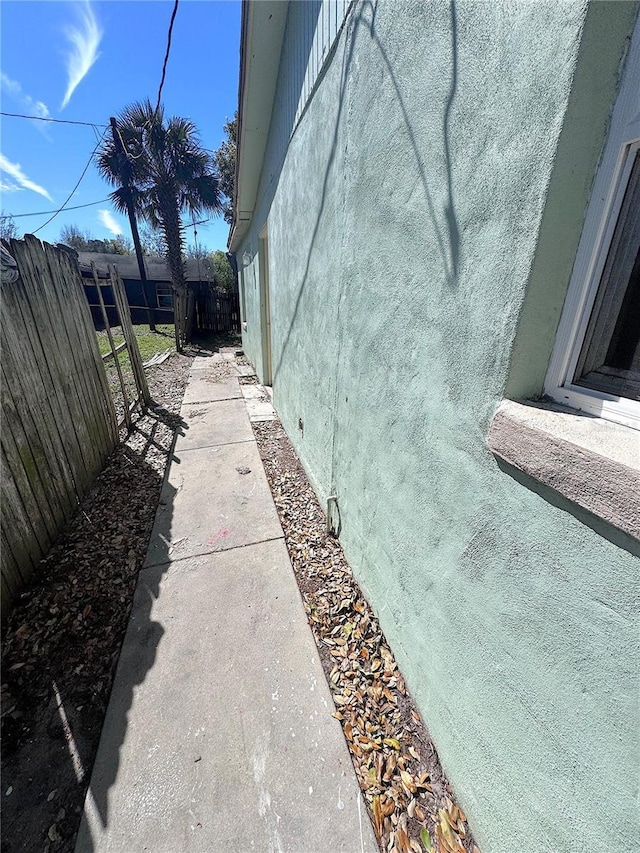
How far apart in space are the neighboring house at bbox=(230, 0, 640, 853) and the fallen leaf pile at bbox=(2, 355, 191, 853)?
161cm

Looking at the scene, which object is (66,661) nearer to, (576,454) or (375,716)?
(375,716)

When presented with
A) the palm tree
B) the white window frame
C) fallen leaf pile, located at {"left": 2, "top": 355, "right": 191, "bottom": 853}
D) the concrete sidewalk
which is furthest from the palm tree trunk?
the white window frame

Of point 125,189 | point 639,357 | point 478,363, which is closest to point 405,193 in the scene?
point 478,363

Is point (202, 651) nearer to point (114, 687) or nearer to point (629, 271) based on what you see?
point (114, 687)

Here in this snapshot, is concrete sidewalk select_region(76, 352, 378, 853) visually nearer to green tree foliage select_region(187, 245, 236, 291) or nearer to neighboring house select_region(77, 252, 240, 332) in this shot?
neighboring house select_region(77, 252, 240, 332)

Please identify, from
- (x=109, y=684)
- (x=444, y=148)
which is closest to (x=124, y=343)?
(x=109, y=684)

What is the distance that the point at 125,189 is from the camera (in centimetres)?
1551

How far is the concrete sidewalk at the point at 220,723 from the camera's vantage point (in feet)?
4.37

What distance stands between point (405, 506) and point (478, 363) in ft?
2.66

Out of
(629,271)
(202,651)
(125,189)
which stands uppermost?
(125,189)

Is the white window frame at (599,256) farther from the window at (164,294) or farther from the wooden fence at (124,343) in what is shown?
the window at (164,294)

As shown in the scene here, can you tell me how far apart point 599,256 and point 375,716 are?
2156 millimetres

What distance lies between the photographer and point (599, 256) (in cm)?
94

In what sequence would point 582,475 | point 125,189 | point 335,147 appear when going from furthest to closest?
point 125,189, point 335,147, point 582,475
